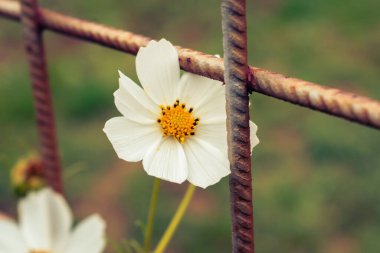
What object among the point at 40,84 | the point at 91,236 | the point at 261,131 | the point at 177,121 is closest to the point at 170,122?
the point at 177,121

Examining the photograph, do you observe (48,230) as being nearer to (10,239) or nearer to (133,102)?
(10,239)

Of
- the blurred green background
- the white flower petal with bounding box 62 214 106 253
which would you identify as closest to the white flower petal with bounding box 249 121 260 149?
the white flower petal with bounding box 62 214 106 253

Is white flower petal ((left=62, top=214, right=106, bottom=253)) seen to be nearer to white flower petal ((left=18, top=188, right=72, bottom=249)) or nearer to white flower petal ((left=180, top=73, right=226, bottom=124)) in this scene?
white flower petal ((left=18, top=188, right=72, bottom=249))

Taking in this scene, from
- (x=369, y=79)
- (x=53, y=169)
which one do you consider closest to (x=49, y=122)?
(x=53, y=169)

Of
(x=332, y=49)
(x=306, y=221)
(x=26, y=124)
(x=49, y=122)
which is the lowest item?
(x=49, y=122)

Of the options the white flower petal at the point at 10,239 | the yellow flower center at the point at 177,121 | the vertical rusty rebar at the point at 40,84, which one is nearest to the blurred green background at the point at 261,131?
the vertical rusty rebar at the point at 40,84

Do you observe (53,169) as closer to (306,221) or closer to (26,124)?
(306,221)
